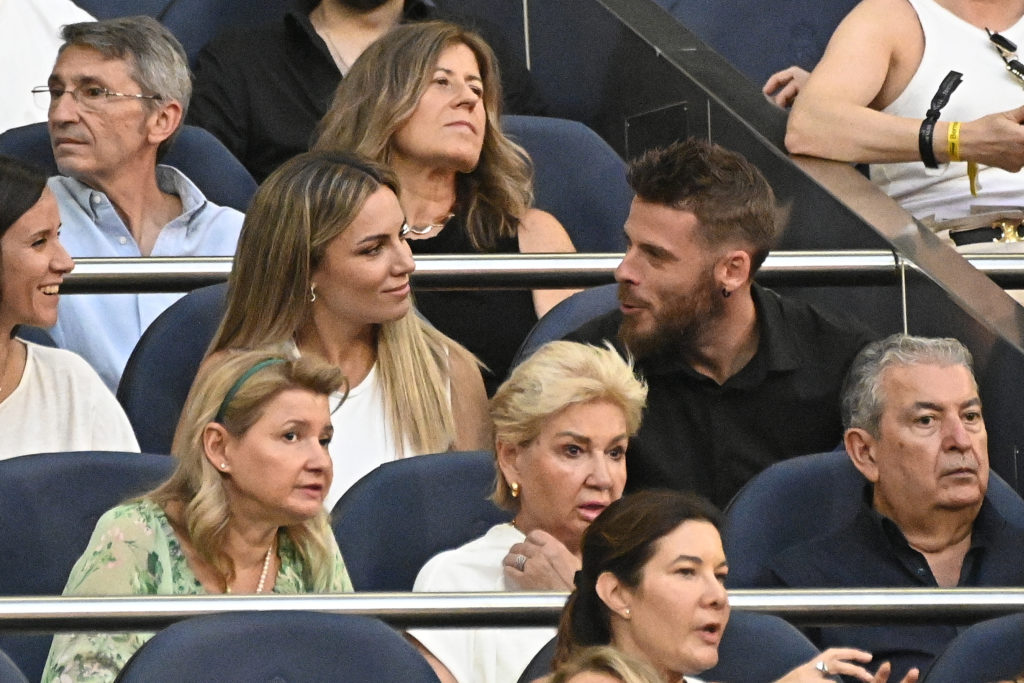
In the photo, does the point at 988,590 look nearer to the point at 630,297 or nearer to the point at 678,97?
the point at 630,297

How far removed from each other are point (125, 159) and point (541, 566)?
1.01 metres

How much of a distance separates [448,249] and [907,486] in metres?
0.73

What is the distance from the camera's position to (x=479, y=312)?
2590 millimetres

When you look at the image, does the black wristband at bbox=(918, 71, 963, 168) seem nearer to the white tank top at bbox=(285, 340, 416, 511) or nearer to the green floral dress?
the white tank top at bbox=(285, 340, 416, 511)

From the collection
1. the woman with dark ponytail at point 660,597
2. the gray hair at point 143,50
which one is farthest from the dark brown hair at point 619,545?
the gray hair at point 143,50

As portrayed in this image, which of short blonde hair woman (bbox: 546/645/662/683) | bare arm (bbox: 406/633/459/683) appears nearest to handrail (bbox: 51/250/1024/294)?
bare arm (bbox: 406/633/459/683)

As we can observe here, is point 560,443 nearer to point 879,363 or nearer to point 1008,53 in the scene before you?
point 879,363

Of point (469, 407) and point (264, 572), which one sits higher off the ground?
point (469, 407)

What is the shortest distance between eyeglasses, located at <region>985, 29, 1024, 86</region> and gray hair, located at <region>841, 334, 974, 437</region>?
702 mm

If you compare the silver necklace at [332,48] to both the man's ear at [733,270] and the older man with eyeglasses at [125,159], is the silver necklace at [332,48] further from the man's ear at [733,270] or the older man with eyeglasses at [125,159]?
the man's ear at [733,270]

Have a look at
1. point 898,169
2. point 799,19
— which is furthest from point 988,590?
point 799,19

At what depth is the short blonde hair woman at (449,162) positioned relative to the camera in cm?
258

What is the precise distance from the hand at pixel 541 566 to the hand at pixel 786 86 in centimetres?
105

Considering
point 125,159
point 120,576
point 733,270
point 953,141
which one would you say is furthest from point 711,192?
point 120,576
